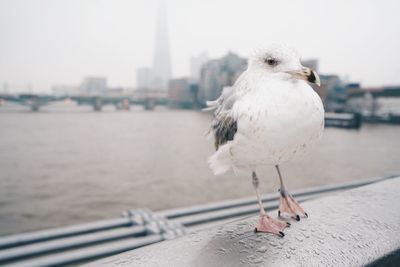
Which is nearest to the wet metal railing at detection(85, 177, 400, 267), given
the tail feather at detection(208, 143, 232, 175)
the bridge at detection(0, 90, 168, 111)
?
the tail feather at detection(208, 143, 232, 175)

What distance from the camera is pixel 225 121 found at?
180cm

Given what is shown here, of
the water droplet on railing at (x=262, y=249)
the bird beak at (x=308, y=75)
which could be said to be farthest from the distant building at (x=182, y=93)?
the water droplet on railing at (x=262, y=249)

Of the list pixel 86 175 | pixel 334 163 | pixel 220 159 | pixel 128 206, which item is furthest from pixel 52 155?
pixel 220 159

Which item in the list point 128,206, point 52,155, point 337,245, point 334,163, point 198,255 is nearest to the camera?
point 198,255

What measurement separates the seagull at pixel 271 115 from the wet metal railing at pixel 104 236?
3.08 m

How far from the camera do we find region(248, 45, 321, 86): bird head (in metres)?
1.59

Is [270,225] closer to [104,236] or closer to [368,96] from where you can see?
[104,236]

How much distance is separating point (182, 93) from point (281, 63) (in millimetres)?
85897

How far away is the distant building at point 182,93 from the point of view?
80062mm

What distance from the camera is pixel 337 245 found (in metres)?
1.57

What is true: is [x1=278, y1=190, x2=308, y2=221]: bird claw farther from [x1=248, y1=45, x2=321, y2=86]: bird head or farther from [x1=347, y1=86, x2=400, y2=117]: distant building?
[x1=347, y1=86, x2=400, y2=117]: distant building

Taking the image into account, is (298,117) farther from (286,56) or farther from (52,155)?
(52,155)

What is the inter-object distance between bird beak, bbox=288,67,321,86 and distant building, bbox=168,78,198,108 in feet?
243

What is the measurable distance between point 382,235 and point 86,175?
14352mm
